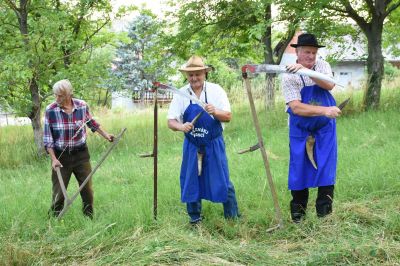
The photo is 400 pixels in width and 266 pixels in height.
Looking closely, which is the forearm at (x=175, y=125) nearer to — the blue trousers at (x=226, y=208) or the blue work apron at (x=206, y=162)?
the blue work apron at (x=206, y=162)

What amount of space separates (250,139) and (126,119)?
16.6ft

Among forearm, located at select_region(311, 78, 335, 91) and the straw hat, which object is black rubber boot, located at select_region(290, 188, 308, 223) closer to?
forearm, located at select_region(311, 78, 335, 91)

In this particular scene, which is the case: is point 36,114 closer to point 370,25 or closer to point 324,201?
point 324,201

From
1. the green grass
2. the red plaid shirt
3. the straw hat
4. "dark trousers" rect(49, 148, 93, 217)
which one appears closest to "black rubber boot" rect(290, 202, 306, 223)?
the green grass

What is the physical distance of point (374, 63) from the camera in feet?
34.4

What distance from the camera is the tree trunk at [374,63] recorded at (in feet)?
33.8

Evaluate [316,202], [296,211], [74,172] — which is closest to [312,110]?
[316,202]

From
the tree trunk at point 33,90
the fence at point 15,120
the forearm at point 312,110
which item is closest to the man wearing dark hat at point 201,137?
the forearm at point 312,110

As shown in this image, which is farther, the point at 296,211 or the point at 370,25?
the point at 370,25

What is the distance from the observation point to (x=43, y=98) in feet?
31.2

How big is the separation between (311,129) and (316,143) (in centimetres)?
13

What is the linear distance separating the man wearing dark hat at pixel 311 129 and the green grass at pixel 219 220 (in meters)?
0.32

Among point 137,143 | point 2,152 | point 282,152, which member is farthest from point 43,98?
point 282,152

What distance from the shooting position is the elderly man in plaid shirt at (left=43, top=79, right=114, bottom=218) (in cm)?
470
